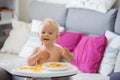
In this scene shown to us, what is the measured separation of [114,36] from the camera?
7.31 feet

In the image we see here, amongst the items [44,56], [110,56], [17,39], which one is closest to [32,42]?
[17,39]

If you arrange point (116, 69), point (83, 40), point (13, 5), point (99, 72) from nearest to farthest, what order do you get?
point (116, 69) → point (99, 72) → point (83, 40) → point (13, 5)

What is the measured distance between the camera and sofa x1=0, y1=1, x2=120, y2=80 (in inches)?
85.7

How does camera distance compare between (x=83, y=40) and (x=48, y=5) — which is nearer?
(x=83, y=40)

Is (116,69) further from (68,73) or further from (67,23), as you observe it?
(67,23)

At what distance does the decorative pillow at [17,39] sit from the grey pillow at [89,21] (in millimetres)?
517

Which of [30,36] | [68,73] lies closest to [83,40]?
[30,36]

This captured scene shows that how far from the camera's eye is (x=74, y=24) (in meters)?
2.63

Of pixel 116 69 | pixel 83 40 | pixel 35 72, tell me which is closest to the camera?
pixel 35 72

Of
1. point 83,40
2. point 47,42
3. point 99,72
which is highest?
point 47,42

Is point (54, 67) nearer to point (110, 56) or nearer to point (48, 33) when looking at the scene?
point (48, 33)

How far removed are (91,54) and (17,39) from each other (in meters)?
1.02

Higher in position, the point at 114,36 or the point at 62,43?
the point at 114,36

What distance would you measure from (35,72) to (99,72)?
86cm
